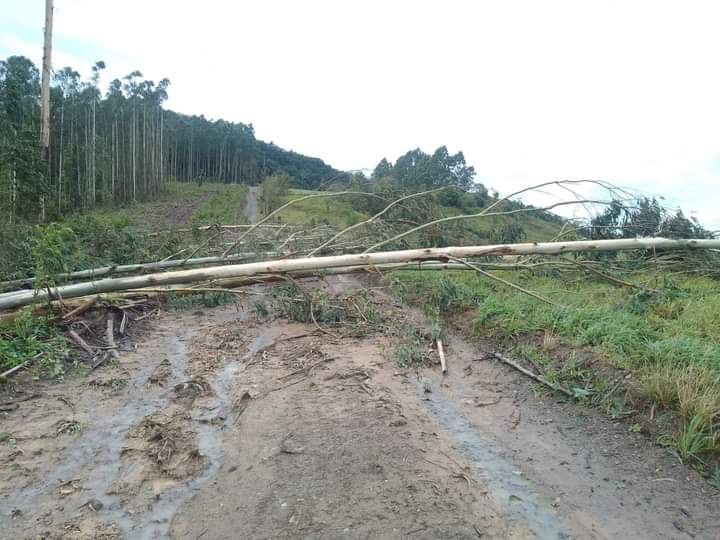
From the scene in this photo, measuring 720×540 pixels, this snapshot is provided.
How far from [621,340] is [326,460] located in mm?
2997

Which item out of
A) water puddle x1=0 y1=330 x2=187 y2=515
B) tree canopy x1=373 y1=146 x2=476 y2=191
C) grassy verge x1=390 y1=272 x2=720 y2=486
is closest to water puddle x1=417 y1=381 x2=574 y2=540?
grassy verge x1=390 y1=272 x2=720 y2=486

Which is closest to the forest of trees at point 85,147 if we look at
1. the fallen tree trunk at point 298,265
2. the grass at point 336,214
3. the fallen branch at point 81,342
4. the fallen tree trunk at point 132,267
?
the grass at point 336,214

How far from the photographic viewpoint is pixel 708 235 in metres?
6.94

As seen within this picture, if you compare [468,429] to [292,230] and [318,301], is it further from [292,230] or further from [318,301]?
[292,230]

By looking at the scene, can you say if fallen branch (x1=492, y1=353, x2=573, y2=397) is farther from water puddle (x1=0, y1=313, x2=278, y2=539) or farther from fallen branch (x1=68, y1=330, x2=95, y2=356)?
fallen branch (x1=68, y1=330, x2=95, y2=356)

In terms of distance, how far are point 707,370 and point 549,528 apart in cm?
194

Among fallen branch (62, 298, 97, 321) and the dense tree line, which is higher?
the dense tree line

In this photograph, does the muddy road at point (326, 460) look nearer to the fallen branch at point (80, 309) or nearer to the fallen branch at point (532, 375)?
the fallen branch at point (532, 375)

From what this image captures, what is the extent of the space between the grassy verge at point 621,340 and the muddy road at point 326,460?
253 millimetres

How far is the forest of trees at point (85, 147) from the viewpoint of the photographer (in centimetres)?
1467

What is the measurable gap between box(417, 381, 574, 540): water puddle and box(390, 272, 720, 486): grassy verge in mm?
1065

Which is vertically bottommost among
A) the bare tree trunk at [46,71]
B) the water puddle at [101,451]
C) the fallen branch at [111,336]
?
the water puddle at [101,451]

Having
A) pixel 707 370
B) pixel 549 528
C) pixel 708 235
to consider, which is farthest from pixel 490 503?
pixel 708 235

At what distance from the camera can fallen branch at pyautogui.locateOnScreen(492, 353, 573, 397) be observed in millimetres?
4101
